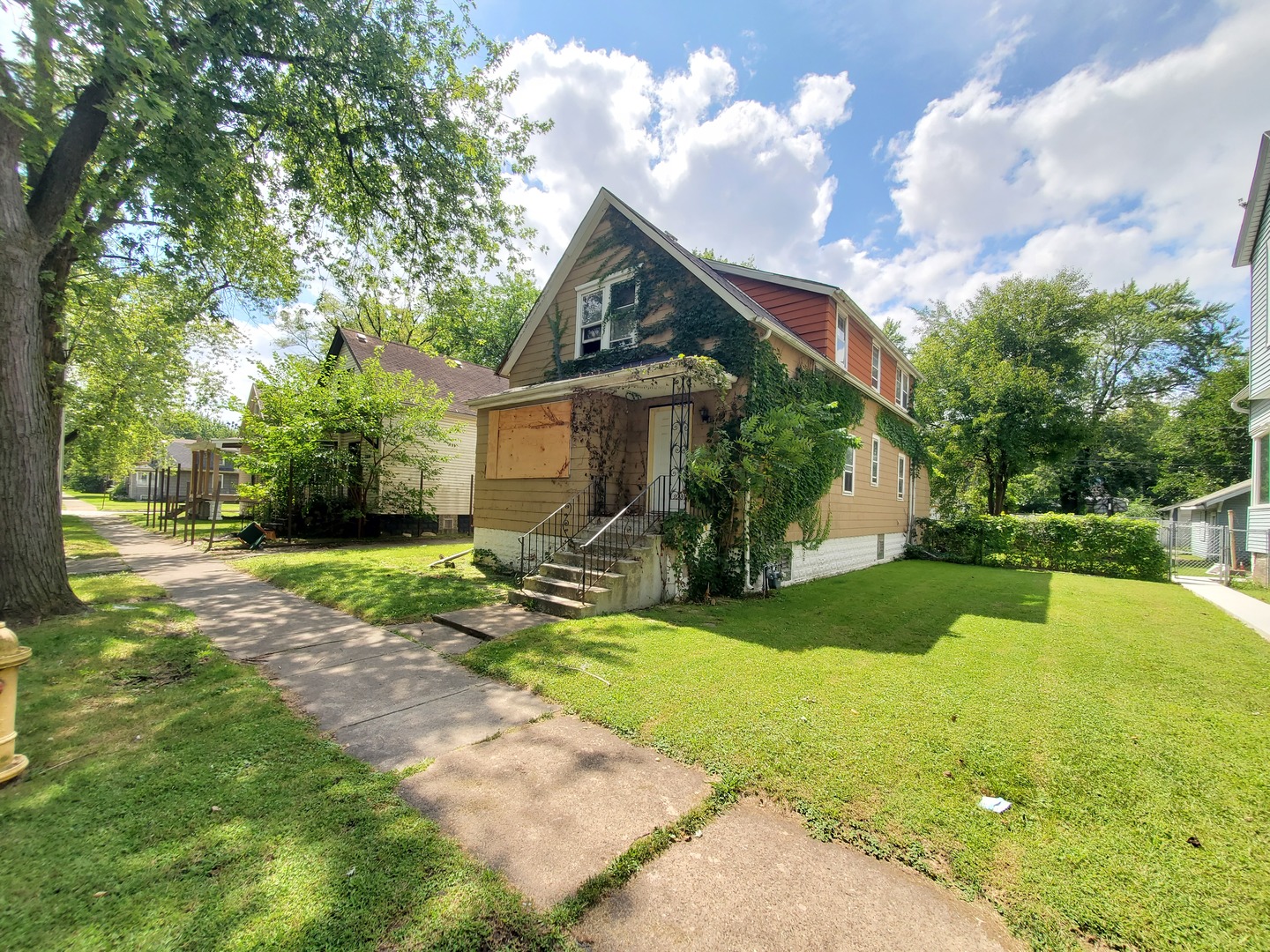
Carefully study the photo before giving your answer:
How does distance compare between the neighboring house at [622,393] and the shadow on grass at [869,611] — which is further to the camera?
the neighboring house at [622,393]

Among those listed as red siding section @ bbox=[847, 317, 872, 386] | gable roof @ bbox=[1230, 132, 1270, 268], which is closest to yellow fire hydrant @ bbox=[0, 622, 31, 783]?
red siding section @ bbox=[847, 317, 872, 386]

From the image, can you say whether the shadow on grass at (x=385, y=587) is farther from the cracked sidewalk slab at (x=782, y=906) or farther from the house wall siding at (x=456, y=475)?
the house wall siding at (x=456, y=475)

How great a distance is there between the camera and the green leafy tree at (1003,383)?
70.3 ft

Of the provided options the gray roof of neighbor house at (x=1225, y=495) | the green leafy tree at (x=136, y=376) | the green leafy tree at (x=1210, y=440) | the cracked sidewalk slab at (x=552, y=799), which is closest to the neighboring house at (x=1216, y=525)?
the gray roof of neighbor house at (x=1225, y=495)

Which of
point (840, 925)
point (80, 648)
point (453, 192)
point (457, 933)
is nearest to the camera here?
point (457, 933)

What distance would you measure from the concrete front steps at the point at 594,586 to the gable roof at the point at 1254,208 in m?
14.9

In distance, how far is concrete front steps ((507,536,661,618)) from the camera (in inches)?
276

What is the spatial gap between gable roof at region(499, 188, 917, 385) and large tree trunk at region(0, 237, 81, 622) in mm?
7979

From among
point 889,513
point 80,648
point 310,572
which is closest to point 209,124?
point 80,648

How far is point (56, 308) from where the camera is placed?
662 centimetres

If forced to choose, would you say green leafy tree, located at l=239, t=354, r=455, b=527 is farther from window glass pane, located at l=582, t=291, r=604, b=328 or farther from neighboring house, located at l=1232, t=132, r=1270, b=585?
neighboring house, located at l=1232, t=132, r=1270, b=585

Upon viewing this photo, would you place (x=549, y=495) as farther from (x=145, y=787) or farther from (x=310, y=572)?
(x=145, y=787)

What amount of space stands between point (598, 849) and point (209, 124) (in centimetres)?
932

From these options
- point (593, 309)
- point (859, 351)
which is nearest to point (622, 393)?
point (593, 309)
